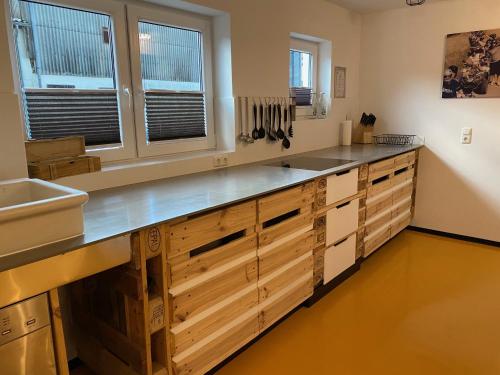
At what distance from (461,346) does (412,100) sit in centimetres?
241

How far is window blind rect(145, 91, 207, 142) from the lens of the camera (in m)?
2.38

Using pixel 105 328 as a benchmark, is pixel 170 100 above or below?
above

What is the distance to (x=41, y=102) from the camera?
1.87m

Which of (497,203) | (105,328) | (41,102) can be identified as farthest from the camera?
(497,203)

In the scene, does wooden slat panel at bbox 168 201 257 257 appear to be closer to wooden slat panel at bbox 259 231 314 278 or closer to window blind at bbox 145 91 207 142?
wooden slat panel at bbox 259 231 314 278

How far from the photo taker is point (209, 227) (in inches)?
64.7

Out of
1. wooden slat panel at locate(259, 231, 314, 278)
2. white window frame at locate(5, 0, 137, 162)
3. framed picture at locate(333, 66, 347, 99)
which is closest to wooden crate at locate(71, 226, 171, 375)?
wooden slat panel at locate(259, 231, 314, 278)

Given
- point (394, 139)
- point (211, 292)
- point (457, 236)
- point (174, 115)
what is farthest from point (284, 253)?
point (457, 236)

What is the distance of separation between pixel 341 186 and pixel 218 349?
133 centimetres

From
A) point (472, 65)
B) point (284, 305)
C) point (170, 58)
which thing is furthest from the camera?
point (472, 65)

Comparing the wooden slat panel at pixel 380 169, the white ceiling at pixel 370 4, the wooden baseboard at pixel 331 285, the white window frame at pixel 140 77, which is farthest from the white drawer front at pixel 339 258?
the white ceiling at pixel 370 4

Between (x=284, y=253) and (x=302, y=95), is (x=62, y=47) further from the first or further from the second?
(x=302, y=95)

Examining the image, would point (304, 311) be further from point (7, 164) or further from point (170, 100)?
point (7, 164)

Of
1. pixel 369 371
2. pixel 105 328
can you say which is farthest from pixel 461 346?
pixel 105 328
